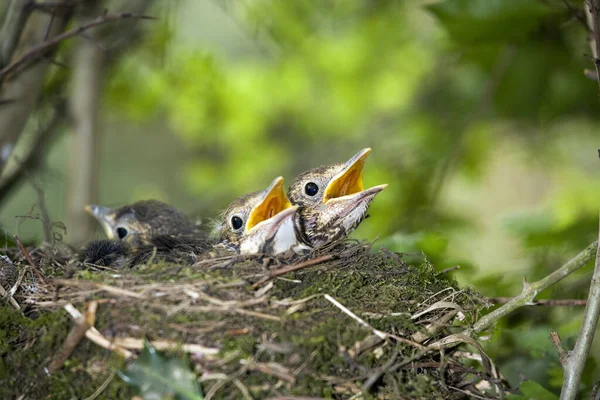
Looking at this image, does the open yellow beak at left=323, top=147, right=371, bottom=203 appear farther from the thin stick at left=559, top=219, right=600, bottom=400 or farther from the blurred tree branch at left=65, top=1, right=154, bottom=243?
the blurred tree branch at left=65, top=1, right=154, bottom=243

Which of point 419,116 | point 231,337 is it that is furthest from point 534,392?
point 419,116

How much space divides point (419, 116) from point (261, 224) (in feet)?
6.80

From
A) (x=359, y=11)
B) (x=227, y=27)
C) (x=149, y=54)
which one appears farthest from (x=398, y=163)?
(x=227, y=27)

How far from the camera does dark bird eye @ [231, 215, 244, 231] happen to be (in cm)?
210

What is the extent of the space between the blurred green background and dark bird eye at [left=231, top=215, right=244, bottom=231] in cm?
51

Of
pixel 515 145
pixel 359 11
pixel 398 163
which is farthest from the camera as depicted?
pixel 359 11

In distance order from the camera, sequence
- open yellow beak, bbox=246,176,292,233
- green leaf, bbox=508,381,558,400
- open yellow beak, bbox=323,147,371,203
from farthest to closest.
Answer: open yellow beak, bbox=323,147,371,203, open yellow beak, bbox=246,176,292,233, green leaf, bbox=508,381,558,400

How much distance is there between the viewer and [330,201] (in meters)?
2.16

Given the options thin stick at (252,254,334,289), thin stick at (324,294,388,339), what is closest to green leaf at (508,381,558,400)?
thin stick at (324,294,388,339)

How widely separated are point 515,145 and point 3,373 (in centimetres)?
320

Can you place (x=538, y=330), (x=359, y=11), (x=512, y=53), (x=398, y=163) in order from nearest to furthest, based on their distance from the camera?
1. (x=538, y=330)
2. (x=512, y=53)
3. (x=398, y=163)
4. (x=359, y=11)

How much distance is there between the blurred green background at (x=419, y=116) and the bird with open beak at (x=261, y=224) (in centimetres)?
45

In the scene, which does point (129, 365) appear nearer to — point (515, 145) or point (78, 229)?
point (78, 229)

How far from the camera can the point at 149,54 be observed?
12.3ft
